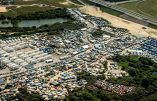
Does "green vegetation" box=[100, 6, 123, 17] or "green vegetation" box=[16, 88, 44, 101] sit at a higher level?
"green vegetation" box=[100, 6, 123, 17]

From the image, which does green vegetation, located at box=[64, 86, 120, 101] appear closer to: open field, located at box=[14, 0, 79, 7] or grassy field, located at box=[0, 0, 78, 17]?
grassy field, located at box=[0, 0, 78, 17]

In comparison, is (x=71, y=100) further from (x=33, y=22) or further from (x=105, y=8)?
(x=105, y=8)

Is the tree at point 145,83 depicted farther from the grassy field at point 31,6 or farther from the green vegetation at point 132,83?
the grassy field at point 31,6

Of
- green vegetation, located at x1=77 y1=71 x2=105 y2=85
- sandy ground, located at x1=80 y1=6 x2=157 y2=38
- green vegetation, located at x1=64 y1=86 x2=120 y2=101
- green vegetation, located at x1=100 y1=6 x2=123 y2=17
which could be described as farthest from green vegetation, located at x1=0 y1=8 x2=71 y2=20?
green vegetation, located at x1=64 y1=86 x2=120 y2=101

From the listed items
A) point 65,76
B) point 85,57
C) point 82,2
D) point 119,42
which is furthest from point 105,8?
point 65,76

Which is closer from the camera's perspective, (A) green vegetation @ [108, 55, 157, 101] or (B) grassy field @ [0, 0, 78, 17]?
(A) green vegetation @ [108, 55, 157, 101]

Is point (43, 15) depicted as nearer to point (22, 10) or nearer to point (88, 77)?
point (22, 10)

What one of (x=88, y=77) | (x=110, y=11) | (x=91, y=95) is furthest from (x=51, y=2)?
(x=91, y=95)
